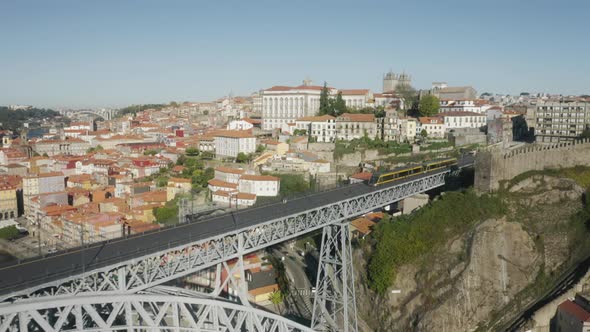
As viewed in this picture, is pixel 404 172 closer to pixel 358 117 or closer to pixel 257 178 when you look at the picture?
pixel 257 178

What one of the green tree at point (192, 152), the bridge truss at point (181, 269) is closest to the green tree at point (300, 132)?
the green tree at point (192, 152)

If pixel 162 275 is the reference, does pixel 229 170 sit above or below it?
above

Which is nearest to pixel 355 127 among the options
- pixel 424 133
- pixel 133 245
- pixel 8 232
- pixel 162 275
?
pixel 424 133

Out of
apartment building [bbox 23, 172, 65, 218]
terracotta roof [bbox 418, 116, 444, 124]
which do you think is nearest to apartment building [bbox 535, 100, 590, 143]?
terracotta roof [bbox 418, 116, 444, 124]

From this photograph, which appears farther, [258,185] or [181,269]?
[258,185]

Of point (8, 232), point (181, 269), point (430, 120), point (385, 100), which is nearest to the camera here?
point (181, 269)

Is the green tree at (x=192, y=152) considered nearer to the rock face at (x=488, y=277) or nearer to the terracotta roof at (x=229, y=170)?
the terracotta roof at (x=229, y=170)

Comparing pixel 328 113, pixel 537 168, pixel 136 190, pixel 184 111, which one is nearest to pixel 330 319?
pixel 537 168

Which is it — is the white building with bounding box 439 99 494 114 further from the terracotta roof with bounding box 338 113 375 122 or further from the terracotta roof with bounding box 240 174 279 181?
the terracotta roof with bounding box 240 174 279 181
